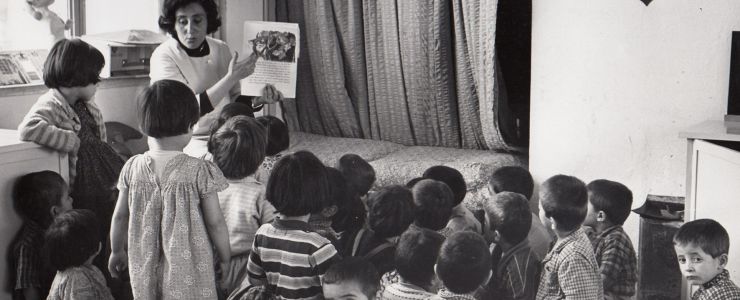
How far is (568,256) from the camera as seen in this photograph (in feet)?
7.75

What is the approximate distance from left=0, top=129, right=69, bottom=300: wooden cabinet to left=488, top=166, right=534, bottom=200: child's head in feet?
5.37

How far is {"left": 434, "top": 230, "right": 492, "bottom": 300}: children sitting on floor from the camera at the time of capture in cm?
224

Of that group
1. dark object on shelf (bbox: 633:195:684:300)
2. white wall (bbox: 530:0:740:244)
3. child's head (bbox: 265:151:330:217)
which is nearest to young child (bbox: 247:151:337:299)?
child's head (bbox: 265:151:330:217)

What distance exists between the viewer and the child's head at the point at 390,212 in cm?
261

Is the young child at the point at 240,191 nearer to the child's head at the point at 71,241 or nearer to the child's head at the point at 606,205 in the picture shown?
the child's head at the point at 71,241

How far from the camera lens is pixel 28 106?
11.7 feet

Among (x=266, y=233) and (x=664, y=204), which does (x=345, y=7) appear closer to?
(x=664, y=204)

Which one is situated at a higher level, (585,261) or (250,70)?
(250,70)

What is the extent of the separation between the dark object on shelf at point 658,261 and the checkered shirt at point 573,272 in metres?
0.72

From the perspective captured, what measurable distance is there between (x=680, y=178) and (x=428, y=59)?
4.41ft

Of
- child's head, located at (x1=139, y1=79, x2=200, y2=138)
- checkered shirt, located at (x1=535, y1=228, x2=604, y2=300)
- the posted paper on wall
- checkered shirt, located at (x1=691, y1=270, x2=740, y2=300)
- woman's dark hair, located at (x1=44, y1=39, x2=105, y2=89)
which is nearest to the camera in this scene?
checkered shirt, located at (x1=691, y1=270, x2=740, y2=300)

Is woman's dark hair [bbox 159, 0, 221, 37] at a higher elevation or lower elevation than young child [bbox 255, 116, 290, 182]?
higher

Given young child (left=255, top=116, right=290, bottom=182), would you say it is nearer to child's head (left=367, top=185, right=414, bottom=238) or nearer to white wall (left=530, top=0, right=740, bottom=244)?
child's head (left=367, top=185, right=414, bottom=238)

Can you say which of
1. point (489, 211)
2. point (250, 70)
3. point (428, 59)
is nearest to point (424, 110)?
point (428, 59)
